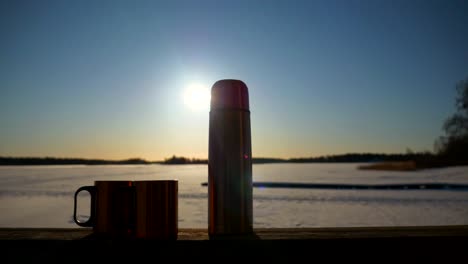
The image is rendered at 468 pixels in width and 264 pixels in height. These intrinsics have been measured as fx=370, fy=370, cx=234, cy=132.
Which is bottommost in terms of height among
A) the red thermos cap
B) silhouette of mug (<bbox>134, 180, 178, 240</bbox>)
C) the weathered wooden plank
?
the weathered wooden plank

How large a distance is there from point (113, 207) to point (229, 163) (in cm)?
32

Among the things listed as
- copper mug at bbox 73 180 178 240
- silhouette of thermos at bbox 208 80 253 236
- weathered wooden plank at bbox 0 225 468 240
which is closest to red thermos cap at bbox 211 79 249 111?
silhouette of thermos at bbox 208 80 253 236

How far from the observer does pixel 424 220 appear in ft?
16.7

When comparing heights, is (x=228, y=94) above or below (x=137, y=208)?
above

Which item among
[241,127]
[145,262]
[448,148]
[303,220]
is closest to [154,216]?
[145,262]

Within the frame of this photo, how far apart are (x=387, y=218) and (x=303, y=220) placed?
1.23 metres

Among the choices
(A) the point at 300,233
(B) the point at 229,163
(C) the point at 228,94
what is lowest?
(A) the point at 300,233

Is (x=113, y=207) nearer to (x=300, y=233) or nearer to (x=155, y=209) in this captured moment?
(x=155, y=209)

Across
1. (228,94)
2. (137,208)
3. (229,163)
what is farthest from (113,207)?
(228,94)

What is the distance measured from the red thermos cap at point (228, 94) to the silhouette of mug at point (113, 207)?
31cm

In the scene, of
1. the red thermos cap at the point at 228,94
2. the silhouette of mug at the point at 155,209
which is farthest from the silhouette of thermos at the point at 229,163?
the silhouette of mug at the point at 155,209

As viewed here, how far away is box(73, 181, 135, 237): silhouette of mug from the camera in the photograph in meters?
0.92

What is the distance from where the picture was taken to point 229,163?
0.99 meters

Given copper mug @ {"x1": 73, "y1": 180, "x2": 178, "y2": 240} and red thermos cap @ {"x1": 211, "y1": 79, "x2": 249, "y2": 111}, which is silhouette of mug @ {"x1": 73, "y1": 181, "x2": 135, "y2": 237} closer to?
copper mug @ {"x1": 73, "y1": 180, "x2": 178, "y2": 240}
